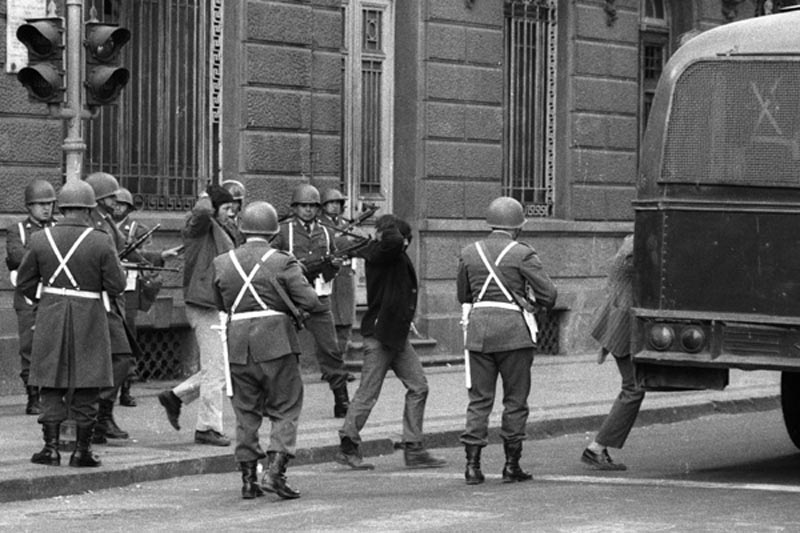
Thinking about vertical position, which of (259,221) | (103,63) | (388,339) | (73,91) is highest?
(103,63)

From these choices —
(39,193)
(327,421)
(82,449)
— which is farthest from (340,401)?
(82,449)

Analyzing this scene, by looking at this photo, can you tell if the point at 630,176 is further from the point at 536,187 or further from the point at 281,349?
the point at 281,349

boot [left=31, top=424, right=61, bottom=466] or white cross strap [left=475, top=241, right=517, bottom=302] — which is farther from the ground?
white cross strap [left=475, top=241, right=517, bottom=302]

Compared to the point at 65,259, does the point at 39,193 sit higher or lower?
higher

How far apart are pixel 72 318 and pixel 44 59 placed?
1.83 meters

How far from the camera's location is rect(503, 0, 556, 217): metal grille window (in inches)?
932

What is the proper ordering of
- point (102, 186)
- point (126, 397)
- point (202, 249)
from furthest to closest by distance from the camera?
point (126, 397) < point (102, 186) < point (202, 249)

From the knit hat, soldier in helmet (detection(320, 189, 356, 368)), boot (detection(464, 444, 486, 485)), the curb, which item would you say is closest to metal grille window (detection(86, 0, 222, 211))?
soldier in helmet (detection(320, 189, 356, 368))

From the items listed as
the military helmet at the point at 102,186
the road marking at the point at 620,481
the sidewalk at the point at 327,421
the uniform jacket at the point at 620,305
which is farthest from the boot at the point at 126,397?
the uniform jacket at the point at 620,305

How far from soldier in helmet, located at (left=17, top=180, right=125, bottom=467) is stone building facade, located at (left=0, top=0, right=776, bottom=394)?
12.1 ft

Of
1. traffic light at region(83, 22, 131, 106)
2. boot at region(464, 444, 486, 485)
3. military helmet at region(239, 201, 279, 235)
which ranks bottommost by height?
boot at region(464, 444, 486, 485)

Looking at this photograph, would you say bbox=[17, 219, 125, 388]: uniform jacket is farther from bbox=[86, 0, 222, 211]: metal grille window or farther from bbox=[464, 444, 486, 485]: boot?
bbox=[86, 0, 222, 211]: metal grille window

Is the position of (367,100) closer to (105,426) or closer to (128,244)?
(128,244)

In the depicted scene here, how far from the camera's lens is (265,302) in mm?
12375
